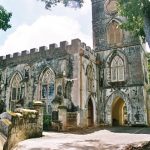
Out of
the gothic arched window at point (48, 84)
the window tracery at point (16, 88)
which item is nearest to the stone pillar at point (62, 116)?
the gothic arched window at point (48, 84)

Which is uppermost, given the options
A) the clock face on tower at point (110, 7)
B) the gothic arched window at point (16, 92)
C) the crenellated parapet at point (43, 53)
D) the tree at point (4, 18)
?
the clock face on tower at point (110, 7)

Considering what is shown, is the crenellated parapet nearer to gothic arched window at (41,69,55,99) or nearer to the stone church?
the stone church

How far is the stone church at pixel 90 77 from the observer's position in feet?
74.9

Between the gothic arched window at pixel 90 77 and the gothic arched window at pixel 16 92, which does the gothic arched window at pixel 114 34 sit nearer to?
the gothic arched window at pixel 90 77

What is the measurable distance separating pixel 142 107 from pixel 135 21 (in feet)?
39.9

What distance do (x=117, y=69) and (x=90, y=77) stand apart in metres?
3.33

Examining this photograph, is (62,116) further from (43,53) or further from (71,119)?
(43,53)

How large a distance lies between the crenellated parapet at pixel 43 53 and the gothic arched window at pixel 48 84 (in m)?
1.68

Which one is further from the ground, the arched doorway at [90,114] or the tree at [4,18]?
the tree at [4,18]

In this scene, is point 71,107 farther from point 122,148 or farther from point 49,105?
point 122,148

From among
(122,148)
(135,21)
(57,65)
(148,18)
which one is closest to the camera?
(122,148)

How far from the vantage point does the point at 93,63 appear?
26500 mm

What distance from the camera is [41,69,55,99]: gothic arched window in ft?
80.5

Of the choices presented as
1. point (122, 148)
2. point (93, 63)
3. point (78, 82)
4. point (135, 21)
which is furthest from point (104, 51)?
point (122, 148)
